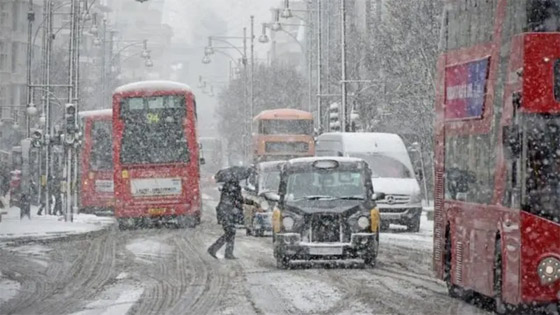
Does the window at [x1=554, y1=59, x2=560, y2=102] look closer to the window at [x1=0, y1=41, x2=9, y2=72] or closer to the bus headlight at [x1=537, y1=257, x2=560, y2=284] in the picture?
the bus headlight at [x1=537, y1=257, x2=560, y2=284]

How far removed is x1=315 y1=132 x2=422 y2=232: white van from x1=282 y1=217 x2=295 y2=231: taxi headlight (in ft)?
46.7

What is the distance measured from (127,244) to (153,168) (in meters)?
7.71

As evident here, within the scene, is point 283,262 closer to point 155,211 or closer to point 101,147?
point 155,211

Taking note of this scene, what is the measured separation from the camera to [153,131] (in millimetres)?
42219

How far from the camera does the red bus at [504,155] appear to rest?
14672 millimetres

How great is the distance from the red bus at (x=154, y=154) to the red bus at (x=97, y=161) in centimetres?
1047

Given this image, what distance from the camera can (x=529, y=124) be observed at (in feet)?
48.9

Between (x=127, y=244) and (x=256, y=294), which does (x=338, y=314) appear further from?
(x=127, y=244)

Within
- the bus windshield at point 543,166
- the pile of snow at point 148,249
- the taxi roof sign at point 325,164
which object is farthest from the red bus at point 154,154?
the bus windshield at point 543,166

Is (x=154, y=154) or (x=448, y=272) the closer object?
(x=448, y=272)

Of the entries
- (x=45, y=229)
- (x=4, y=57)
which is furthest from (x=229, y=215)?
(x=4, y=57)

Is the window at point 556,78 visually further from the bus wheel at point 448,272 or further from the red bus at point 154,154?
the red bus at point 154,154

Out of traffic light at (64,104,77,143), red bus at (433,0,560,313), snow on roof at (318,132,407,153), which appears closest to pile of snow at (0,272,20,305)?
red bus at (433,0,560,313)

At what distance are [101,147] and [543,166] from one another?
3972 cm
